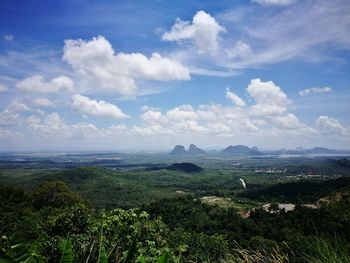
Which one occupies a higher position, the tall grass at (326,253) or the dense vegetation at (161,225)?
the tall grass at (326,253)

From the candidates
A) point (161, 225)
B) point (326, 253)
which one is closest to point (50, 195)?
point (161, 225)

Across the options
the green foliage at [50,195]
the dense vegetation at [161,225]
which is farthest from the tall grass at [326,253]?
the green foliage at [50,195]

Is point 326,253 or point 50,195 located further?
point 50,195

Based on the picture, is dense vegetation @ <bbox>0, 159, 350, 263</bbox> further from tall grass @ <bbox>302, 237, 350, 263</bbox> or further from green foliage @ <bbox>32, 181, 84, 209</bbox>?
green foliage @ <bbox>32, 181, 84, 209</bbox>

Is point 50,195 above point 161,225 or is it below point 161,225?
below

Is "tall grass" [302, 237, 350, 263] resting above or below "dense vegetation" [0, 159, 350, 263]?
above

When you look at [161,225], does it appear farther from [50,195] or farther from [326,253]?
[50,195]

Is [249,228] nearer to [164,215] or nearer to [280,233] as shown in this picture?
[280,233]

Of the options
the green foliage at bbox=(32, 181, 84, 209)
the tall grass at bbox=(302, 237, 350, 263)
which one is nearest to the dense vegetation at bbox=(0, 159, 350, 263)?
the tall grass at bbox=(302, 237, 350, 263)

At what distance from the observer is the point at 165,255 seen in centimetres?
221

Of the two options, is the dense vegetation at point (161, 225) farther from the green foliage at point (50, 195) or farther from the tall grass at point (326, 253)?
the green foliage at point (50, 195)

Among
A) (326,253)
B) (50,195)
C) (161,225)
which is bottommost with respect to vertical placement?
(50,195)

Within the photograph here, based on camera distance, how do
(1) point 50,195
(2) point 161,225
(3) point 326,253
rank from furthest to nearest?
(1) point 50,195 → (2) point 161,225 → (3) point 326,253

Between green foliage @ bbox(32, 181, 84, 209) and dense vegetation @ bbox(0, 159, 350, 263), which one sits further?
green foliage @ bbox(32, 181, 84, 209)
